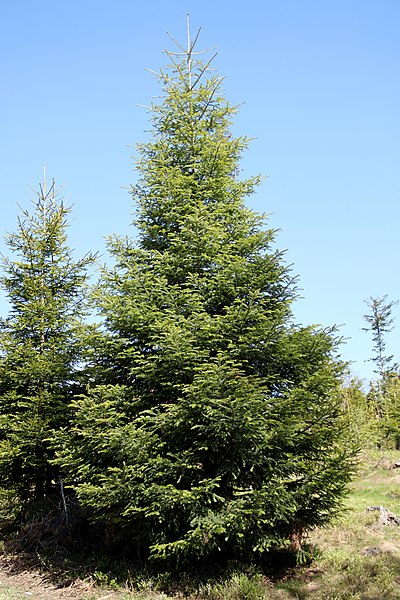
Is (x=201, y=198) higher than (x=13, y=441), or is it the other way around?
(x=201, y=198)

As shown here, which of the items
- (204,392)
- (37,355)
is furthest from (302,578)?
(37,355)

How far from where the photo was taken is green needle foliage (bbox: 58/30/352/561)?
7.20m

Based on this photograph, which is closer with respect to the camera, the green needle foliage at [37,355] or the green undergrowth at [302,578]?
the green undergrowth at [302,578]

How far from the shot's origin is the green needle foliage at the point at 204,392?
7199 mm

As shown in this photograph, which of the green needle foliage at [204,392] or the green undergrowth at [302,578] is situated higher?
the green needle foliage at [204,392]

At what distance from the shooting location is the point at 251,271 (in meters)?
8.79

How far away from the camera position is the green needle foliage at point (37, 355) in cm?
1071

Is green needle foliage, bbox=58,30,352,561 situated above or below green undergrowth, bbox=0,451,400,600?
above

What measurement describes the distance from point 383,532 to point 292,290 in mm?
5055

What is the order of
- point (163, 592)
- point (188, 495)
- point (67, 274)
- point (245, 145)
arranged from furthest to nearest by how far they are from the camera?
point (67, 274) < point (245, 145) < point (163, 592) < point (188, 495)

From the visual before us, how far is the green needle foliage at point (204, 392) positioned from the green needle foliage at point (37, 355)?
2051 mm

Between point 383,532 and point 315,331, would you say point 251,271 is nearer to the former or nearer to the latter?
point 315,331

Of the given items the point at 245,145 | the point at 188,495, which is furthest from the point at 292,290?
the point at 188,495

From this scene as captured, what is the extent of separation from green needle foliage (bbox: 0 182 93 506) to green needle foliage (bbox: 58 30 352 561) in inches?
80.7
